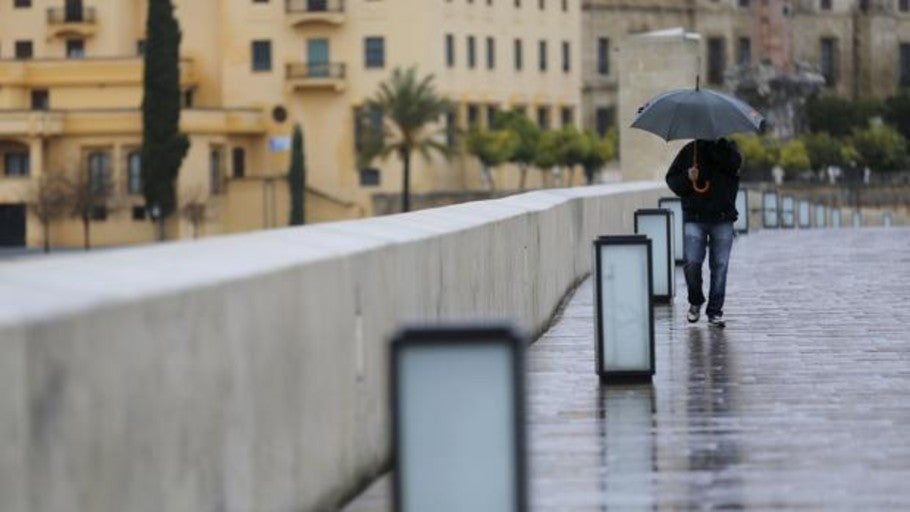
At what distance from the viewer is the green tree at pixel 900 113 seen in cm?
14062

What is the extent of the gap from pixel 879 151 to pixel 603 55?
19.4 metres

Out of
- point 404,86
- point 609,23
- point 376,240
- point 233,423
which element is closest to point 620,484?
point 376,240

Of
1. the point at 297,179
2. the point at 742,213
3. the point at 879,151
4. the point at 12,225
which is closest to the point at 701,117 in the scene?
the point at 742,213

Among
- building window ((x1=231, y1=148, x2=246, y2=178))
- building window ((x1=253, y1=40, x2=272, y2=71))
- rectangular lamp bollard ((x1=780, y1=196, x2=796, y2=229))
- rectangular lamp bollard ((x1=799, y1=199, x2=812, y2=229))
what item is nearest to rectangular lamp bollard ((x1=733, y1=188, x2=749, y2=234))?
rectangular lamp bollard ((x1=780, y1=196, x2=796, y2=229))

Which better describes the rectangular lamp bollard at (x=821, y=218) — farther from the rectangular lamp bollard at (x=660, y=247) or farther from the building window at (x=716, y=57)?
the building window at (x=716, y=57)

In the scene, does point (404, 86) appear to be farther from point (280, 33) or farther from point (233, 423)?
point (233, 423)

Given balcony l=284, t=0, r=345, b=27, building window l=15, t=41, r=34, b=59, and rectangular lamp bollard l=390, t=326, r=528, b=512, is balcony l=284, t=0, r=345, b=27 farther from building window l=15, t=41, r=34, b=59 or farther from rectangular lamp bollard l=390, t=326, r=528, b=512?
rectangular lamp bollard l=390, t=326, r=528, b=512

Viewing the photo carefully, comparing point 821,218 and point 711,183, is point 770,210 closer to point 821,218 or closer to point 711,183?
point 821,218

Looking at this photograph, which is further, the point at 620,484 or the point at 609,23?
the point at 609,23

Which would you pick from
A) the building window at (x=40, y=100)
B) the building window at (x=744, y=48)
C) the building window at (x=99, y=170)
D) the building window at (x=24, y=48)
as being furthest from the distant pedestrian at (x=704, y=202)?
the building window at (x=744, y=48)

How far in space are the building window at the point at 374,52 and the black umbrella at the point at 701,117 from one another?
321 ft

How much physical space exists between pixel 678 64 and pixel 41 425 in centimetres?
3329

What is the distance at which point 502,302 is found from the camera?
15.5 metres

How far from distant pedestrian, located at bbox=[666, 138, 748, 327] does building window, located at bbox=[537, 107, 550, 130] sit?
103m
